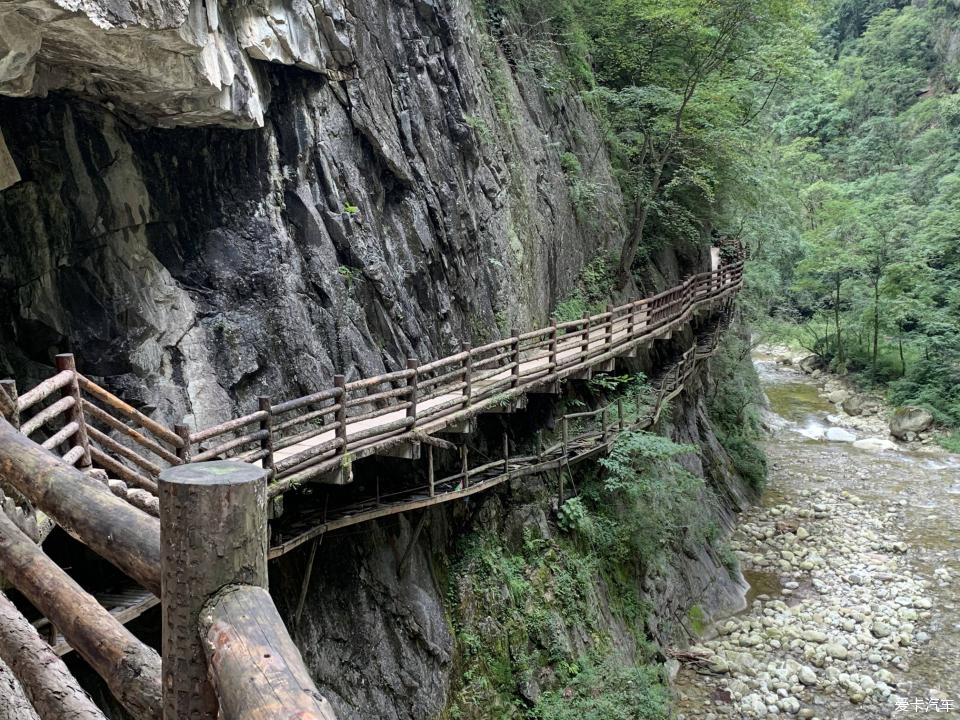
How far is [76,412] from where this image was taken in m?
4.69

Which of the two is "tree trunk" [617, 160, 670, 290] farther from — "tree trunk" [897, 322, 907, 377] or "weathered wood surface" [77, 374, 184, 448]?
"tree trunk" [897, 322, 907, 377]

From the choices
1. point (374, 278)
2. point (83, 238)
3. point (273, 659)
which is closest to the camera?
point (273, 659)

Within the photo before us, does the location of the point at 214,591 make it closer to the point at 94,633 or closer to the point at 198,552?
the point at 198,552

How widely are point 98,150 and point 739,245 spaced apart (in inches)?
840

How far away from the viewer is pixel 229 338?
779 cm

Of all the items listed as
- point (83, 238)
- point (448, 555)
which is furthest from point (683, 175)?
point (83, 238)

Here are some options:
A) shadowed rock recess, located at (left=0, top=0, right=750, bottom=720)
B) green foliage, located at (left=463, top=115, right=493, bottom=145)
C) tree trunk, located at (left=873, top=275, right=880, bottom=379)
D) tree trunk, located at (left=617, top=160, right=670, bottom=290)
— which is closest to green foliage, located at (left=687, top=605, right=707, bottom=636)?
shadowed rock recess, located at (left=0, top=0, right=750, bottom=720)

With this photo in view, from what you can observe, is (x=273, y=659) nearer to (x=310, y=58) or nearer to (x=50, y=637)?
(x=50, y=637)

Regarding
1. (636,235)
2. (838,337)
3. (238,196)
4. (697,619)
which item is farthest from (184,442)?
(838,337)

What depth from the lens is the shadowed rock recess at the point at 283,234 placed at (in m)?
6.45

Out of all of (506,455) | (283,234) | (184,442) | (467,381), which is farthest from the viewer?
(506,455)

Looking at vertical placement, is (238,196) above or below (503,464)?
above

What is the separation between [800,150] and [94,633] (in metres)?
39.6

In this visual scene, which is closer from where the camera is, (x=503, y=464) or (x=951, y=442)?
(x=503, y=464)
